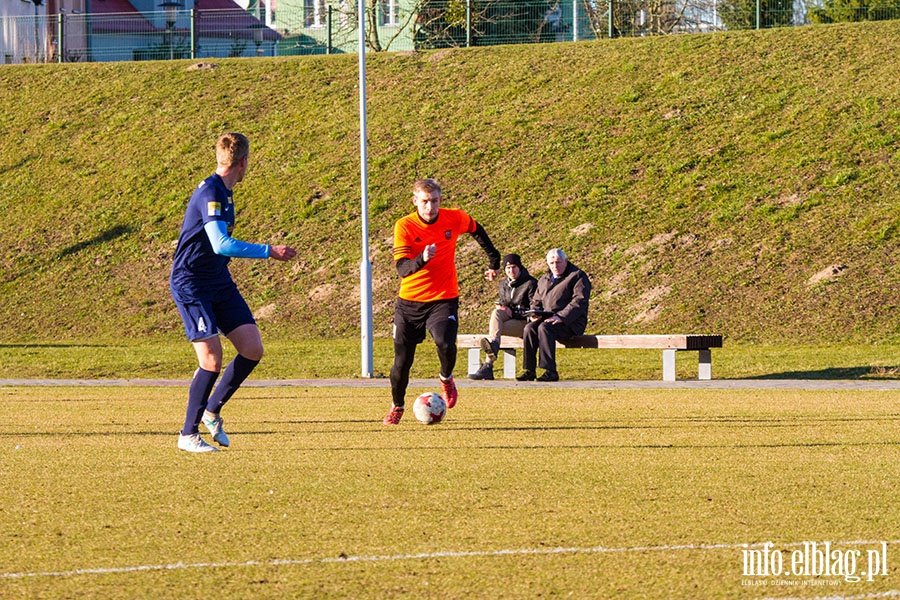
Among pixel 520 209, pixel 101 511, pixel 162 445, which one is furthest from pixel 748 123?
pixel 101 511

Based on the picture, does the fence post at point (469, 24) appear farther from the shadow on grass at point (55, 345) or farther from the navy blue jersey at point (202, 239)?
the navy blue jersey at point (202, 239)

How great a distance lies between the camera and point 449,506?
22.5 ft

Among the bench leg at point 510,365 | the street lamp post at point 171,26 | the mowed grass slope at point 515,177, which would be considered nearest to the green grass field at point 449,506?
the bench leg at point 510,365

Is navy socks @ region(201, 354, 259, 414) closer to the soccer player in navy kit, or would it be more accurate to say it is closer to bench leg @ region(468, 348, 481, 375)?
the soccer player in navy kit

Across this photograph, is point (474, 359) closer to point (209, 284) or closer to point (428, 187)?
point (428, 187)

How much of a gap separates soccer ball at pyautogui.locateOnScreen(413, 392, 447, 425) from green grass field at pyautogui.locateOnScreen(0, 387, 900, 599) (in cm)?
26

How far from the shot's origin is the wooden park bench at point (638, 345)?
17.7 m

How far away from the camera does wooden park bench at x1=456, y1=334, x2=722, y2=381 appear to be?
696 inches

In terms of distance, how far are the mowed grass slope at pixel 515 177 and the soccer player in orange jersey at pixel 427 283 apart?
13032mm

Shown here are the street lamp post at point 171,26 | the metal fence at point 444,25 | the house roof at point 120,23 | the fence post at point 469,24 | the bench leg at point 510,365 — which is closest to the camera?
the bench leg at point 510,365

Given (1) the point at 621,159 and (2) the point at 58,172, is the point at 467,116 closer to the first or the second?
(1) the point at 621,159

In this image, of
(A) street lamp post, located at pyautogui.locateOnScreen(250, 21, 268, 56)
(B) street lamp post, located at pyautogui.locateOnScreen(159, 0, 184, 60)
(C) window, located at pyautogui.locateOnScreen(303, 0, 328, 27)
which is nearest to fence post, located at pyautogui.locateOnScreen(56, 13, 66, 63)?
(B) street lamp post, located at pyautogui.locateOnScreen(159, 0, 184, 60)

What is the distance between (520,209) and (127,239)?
32.1ft

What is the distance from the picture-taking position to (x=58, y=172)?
1406 inches
